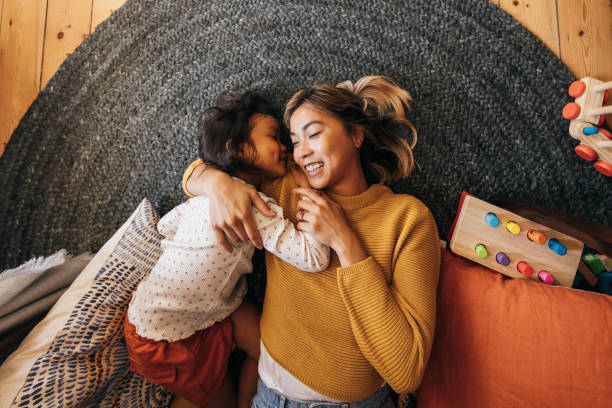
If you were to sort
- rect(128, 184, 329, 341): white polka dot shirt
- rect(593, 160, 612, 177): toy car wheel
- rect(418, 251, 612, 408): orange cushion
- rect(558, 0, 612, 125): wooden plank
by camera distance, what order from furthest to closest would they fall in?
rect(558, 0, 612, 125): wooden plank < rect(593, 160, 612, 177): toy car wheel < rect(128, 184, 329, 341): white polka dot shirt < rect(418, 251, 612, 408): orange cushion

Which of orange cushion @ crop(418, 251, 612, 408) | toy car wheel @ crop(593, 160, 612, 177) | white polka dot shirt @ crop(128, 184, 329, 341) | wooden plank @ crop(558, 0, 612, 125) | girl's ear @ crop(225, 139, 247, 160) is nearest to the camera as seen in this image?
orange cushion @ crop(418, 251, 612, 408)

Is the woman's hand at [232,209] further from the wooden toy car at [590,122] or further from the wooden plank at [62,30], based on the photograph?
the wooden toy car at [590,122]

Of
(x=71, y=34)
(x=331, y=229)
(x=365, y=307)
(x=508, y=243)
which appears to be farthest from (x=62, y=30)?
(x=508, y=243)

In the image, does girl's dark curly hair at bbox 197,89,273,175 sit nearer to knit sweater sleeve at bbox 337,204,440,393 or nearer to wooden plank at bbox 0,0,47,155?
knit sweater sleeve at bbox 337,204,440,393

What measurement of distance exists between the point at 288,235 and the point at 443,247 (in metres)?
0.56

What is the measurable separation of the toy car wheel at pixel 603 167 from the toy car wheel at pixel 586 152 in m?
0.02

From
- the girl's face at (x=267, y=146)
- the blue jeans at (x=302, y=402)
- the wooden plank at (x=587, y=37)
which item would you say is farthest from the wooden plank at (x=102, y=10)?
the wooden plank at (x=587, y=37)

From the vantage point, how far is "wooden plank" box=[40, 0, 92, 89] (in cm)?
137

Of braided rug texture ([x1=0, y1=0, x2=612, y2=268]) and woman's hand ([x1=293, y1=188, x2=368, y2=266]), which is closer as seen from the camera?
woman's hand ([x1=293, y1=188, x2=368, y2=266])

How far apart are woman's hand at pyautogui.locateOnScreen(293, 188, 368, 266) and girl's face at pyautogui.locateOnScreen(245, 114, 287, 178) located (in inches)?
6.6

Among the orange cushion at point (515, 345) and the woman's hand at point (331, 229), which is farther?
the woman's hand at point (331, 229)

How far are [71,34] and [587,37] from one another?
215 cm

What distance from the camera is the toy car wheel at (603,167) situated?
1147mm

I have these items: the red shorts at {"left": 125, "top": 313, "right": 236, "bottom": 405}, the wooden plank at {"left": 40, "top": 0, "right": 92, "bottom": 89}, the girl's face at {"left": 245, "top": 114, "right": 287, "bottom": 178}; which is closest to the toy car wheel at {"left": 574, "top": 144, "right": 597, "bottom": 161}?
the girl's face at {"left": 245, "top": 114, "right": 287, "bottom": 178}
